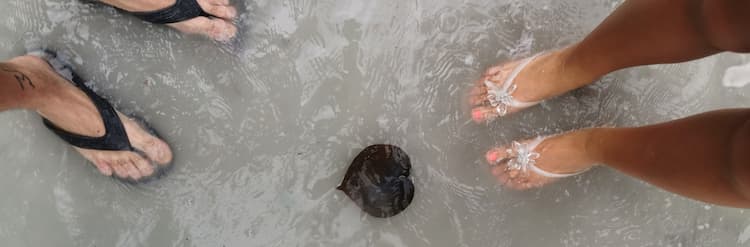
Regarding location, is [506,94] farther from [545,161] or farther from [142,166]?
[142,166]

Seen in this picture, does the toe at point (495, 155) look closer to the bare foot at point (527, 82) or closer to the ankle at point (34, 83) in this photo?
the bare foot at point (527, 82)

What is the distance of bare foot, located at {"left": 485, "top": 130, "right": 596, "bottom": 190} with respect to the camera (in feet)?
4.20

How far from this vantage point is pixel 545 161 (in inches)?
54.4

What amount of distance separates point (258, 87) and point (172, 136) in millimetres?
256

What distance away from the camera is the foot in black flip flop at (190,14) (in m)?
1.36

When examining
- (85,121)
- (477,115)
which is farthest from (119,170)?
(477,115)

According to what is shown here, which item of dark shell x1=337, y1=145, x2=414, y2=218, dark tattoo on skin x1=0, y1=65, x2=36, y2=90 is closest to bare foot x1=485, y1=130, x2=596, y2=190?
dark shell x1=337, y1=145, x2=414, y2=218

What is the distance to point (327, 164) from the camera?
4.87 ft

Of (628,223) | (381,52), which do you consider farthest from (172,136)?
(628,223)

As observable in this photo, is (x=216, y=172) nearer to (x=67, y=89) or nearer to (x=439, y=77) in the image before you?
(x=67, y=89)

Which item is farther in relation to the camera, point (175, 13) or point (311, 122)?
point (311, 122)

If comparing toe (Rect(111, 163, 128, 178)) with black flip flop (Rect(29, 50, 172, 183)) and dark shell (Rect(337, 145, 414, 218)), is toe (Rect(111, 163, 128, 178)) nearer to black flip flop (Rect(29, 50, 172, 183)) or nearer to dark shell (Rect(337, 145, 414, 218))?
black flip flop (Rect(29, 50, 172, 183))

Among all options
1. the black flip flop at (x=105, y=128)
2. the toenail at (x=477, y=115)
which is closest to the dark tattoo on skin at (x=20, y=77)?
the black flip flop at (x=105, y=128)

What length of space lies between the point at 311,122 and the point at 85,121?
1.74 feet
